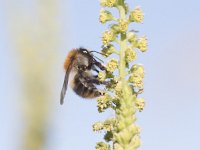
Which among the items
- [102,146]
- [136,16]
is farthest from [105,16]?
[102,146]

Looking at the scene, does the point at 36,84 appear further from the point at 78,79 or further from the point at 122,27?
the point at 78,79

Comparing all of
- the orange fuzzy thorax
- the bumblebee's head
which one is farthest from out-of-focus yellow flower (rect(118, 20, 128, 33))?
the orange fuzzy thorax

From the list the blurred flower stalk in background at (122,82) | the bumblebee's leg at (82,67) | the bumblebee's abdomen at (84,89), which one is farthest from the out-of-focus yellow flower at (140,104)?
the bumblebee's leg at (82,67)

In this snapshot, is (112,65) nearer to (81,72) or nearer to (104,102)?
(104,102)

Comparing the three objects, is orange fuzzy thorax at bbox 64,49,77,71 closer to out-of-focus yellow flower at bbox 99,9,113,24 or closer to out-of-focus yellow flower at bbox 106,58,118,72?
out-of-focus yellow flower at bbox 99,9,113,24

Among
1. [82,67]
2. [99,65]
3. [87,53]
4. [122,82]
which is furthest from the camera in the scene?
[82,67]
